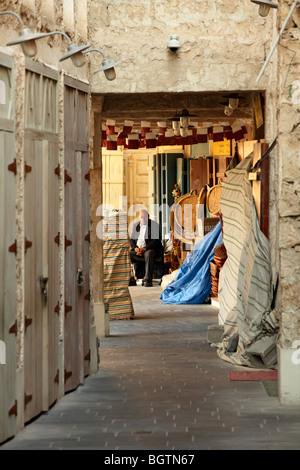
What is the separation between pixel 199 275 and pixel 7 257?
1203 cm

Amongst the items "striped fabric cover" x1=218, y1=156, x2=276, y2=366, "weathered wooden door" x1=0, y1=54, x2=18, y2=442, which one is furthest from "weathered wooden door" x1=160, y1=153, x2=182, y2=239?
"weathered wooden door" x1=0, y1=54, x2=18, y2=442

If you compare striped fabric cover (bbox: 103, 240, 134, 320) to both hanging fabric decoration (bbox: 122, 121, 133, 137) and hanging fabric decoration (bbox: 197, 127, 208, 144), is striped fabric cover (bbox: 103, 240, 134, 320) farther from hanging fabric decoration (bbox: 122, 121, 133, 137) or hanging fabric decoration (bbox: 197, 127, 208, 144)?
hanging fabric decoration (bbox: 197, 127, 208, 144)

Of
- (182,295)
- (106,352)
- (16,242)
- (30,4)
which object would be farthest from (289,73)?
(182,295)

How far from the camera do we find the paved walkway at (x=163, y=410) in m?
7.76

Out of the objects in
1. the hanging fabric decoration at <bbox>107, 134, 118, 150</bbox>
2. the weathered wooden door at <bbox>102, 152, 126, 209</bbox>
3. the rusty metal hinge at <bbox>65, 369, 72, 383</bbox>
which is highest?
the hanging fabric decoration at <bbox>107, 134, 118, 150</bbox>

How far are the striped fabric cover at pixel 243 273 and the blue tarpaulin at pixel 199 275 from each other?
553cm

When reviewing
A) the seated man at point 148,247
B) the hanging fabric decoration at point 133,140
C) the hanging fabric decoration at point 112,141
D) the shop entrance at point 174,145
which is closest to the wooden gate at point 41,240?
the shop entrance at point 174,145

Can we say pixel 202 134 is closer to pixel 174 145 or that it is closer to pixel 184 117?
pixel 174 145

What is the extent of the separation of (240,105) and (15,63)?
7.15m

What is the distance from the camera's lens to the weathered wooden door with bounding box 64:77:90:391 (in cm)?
1005

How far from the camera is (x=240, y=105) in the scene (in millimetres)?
14891

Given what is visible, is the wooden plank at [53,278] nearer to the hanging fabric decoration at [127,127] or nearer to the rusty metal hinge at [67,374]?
the rusty metal hinge at [67,374]

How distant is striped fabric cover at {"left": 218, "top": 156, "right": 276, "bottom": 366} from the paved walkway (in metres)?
0.52

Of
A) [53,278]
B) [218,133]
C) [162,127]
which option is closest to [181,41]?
[53,278]
